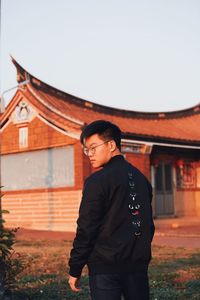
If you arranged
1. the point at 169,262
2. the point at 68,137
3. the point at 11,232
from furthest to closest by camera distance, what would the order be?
1. the point at 68,137
2. the point at 169,262
3. the point at 11,232

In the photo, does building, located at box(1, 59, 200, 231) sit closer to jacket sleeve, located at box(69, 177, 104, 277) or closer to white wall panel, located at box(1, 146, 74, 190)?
white wall panel, located at box(1, 146, 74, 190)

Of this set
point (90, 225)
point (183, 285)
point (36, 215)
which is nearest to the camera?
point (90, 225)

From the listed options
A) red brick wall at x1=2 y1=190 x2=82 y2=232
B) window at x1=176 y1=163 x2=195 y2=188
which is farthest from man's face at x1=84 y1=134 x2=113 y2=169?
window at x1=176 y1=163 x2=195 y2=188

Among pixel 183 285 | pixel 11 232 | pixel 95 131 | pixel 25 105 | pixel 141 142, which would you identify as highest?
pixel 25 105

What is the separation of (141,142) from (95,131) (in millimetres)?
15895

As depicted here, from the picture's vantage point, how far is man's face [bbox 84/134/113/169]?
3.19 meters

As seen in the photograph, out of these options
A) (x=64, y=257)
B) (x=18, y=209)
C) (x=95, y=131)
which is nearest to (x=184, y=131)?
(x=18, y=209)

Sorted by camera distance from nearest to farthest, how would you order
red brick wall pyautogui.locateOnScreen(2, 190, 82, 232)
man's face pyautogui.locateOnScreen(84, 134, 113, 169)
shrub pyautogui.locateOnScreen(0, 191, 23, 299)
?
man's face pyautogui.locateOnScreen(84, 134, 113, 169) < shrub pyautogui.locateOnScreen(0, 191, 23, 299) < red brick wall pyautogui.locateOnScreen(2, 190, 82, 232)

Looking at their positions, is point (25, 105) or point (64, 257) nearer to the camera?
point (64, 257)

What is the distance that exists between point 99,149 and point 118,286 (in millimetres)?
870

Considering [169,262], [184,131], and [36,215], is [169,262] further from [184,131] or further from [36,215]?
[184,131]

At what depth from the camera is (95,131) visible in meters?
3.21

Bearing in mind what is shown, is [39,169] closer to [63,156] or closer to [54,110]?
[63,156]

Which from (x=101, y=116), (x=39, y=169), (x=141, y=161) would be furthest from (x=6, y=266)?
→ (x=101, y=116)
